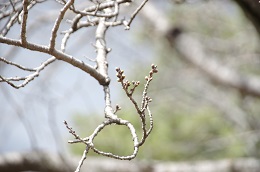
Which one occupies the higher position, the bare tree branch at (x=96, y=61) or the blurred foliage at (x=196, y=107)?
the bare tree branch at (x=96, y=61)

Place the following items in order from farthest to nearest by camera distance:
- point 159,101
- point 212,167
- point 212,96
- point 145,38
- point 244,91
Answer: point 145,38
point 159,101
point 212,96
point 244,91
point 212,167

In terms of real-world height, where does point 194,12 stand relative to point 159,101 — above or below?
above

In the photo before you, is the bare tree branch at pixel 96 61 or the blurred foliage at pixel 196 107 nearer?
the bare tree branch at pixel 96 61

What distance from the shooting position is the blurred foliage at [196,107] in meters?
6.36

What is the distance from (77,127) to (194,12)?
9.85ft

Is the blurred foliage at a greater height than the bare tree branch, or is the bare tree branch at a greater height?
the bare tree branch

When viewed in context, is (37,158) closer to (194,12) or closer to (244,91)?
(244,91)

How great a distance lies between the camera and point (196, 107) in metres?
7.77

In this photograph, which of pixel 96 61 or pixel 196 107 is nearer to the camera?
pixel 96 61

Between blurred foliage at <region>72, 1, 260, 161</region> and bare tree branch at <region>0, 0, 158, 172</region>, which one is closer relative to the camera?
bare tree branch at <region>0, 0, 158, 172</region>

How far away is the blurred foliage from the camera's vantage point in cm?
636

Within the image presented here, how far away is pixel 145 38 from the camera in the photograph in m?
9.06

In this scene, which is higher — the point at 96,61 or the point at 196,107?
the point at 96,61

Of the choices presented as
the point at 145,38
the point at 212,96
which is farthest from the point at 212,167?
the point at 145,38
